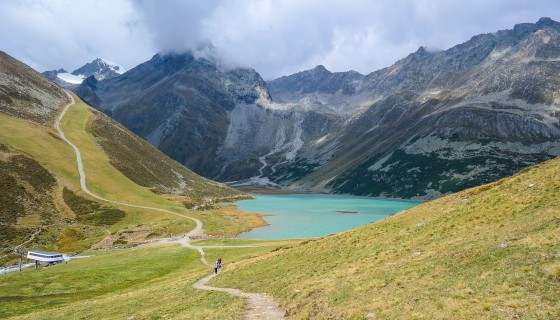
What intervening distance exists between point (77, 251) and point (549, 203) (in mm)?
96422

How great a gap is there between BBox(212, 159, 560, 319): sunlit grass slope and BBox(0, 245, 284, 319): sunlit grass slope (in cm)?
572

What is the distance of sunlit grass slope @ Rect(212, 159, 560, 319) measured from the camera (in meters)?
19.4

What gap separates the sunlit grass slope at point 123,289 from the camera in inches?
1367

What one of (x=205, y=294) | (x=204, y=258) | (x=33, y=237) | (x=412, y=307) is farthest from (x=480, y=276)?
(x=33, y=237)

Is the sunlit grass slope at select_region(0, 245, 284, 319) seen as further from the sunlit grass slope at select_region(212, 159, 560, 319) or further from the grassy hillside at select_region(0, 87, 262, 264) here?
the grassy hillside at select_region(0, 87, 262, 264)

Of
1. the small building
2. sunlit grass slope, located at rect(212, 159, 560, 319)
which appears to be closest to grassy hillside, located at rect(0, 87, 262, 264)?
the small building

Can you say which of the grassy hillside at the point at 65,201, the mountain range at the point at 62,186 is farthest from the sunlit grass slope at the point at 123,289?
the mountain range at the point at 62,186

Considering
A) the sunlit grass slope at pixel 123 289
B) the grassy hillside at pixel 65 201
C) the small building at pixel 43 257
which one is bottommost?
the sunlit grass slope at pixel 123 289

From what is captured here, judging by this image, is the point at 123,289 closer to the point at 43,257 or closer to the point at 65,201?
the point at 43,257

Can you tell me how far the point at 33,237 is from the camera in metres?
95.8

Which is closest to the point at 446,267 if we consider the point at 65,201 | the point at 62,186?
the point at 65,201

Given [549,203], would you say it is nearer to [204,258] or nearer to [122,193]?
[204,258]

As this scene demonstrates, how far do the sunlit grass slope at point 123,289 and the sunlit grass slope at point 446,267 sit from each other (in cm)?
572

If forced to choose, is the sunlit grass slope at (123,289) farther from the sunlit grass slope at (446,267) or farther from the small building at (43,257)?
the sunlit grass slope at (446,267)
